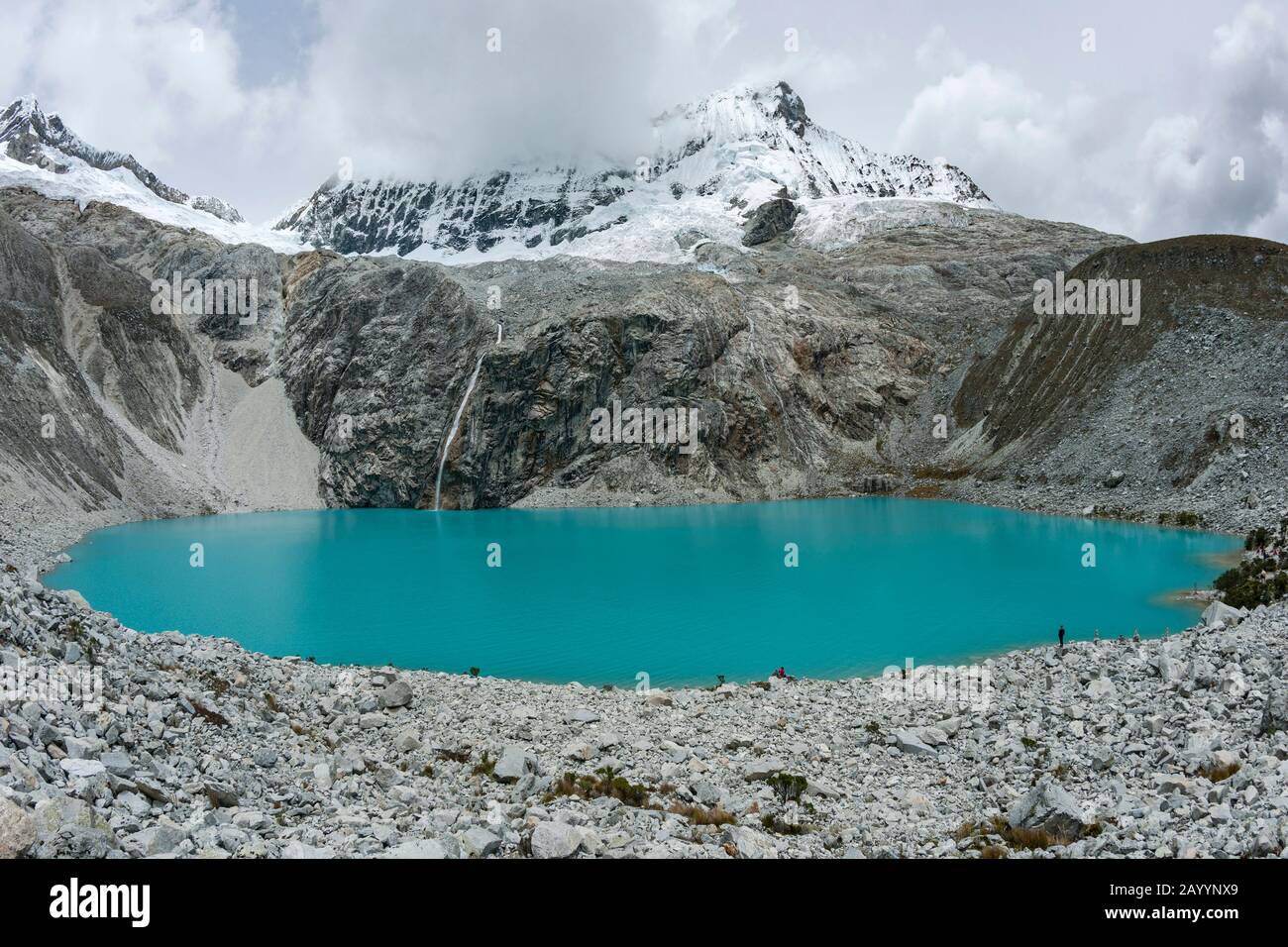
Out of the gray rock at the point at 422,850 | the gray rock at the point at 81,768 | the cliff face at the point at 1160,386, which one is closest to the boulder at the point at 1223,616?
the gray rock at the point at 422,850

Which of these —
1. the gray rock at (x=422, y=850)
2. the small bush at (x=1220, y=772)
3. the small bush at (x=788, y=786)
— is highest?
the gray rock at (x=422, y=850)

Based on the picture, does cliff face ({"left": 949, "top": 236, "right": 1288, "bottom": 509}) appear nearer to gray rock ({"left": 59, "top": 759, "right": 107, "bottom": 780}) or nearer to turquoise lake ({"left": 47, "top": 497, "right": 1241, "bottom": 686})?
turquoise lake ({"left": 47, "top": 497, "right": 1241, "bottom": 686})

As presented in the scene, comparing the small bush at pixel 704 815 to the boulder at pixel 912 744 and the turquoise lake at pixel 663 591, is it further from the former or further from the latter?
the turquoise lake at pixel 663 591

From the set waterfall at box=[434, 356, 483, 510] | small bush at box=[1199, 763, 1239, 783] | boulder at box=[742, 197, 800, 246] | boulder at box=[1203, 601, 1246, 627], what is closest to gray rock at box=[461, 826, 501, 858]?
small bush at box=[1199, 763, 1239, 783]

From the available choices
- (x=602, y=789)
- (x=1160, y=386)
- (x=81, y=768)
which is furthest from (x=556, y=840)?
(x=1160, y=386)

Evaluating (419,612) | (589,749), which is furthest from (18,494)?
(589,749)

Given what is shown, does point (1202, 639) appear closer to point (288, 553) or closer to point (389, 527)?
point (288, 553)
